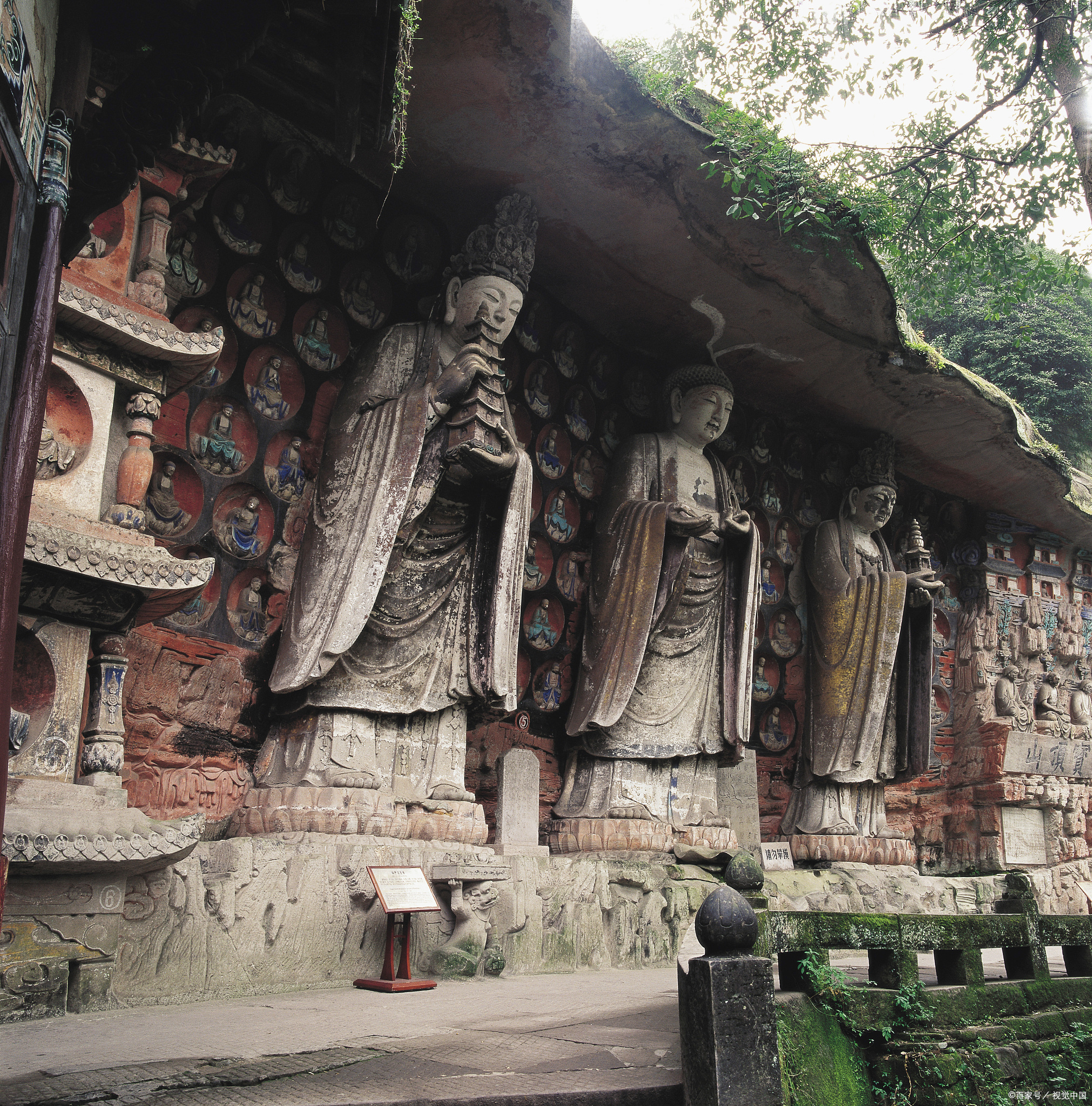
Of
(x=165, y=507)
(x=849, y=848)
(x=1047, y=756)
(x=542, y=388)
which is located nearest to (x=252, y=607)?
(x=165, y=507)

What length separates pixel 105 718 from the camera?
13.1 feet

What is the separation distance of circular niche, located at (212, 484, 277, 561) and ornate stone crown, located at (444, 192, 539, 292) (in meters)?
1.81

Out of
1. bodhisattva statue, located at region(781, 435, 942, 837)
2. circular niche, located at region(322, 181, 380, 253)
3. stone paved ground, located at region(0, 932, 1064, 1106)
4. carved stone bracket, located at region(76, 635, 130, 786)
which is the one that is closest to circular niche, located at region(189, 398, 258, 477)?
circular niche, located at region(322, 181, 380, 253)

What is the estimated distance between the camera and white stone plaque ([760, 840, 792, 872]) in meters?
7.49

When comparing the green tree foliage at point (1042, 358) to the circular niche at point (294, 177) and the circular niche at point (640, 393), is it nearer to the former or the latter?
the circular niche at point (640, 393)

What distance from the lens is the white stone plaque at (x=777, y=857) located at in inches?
295

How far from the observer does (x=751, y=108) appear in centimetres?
750

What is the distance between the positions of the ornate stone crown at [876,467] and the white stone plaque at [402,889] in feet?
19.4

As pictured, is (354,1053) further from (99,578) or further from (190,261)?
(190,261)

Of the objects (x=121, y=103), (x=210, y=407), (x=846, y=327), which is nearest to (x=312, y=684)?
(x=210, y=407)

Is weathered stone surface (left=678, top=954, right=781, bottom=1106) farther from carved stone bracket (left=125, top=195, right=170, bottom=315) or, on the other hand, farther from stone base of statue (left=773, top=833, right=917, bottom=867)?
stone base of statue (left=773, top=833, right=917, bottom=867)

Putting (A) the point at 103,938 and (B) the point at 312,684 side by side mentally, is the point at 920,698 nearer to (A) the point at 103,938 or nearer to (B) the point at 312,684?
(B) the point at 312,684

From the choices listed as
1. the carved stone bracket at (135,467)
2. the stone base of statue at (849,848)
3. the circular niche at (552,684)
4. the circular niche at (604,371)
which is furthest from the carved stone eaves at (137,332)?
the stone base of statue at (849,848)

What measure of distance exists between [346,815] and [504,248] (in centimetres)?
354
